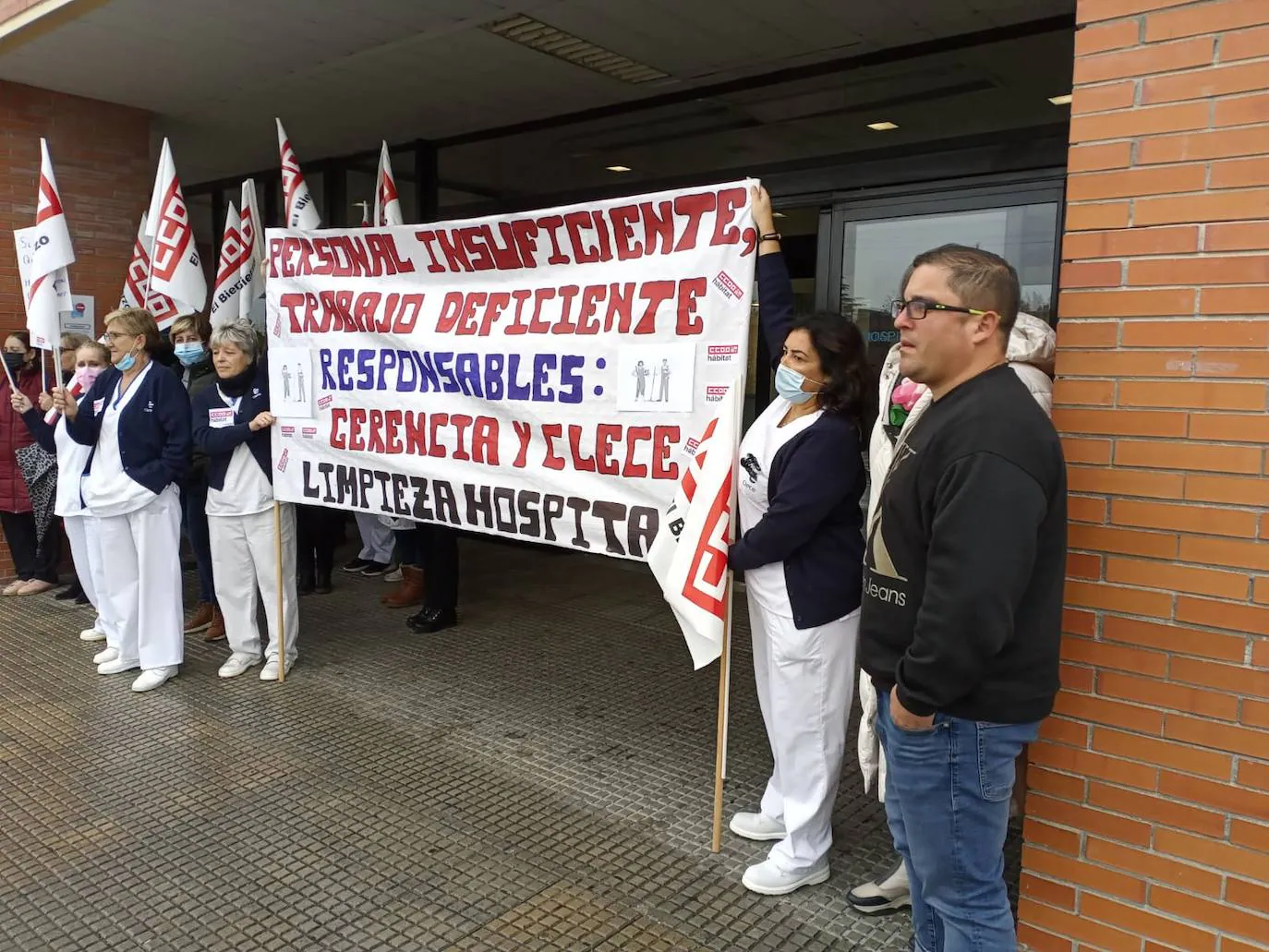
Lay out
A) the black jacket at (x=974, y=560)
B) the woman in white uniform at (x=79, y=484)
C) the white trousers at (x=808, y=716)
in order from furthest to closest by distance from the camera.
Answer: the woman in white uniform at (x=79, y=484)
the white trousers at (x=808, y=716)
the black jacket at (x=974, y=560)

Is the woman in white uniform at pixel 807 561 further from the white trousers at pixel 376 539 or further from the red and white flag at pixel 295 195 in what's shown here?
the white trousers at pixel 376 539

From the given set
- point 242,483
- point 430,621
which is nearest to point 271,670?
point 242,483

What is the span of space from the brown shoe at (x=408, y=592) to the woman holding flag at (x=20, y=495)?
2.71 m

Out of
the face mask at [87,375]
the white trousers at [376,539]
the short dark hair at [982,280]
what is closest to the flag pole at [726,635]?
the short dark hair at [982,280]

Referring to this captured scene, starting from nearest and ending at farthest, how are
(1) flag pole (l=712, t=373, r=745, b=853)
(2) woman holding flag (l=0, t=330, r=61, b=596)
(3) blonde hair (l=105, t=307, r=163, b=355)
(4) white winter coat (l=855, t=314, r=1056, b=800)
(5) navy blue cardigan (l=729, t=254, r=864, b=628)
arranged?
(4) white winter coat (l=855, t=314, r=1056, b=800)
(5) navy blue cardigan (l=729, t=254, r=864, b=628)
(1) flag pole (l=712, t=373, r=745, b=853)
(3) blonde hair (l=105, t=307, r=163, b=355)
(2) woman holding flag (l=0, t=330, r=61, b=596)

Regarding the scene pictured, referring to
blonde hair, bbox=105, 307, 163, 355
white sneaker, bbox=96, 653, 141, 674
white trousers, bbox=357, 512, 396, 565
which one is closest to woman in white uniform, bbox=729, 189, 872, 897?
blonde hair, bbox=105, 307, 163, 355

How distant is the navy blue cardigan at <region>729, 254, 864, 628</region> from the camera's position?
2.96 metres

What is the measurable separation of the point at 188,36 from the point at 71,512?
3.24m

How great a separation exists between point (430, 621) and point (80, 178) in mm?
4873

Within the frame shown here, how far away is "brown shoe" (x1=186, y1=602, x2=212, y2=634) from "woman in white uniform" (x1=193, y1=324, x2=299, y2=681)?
0.95 meters

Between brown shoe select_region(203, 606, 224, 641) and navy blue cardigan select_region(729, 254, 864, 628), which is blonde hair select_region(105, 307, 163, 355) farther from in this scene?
navy blue cardigan select_region(729, 254, 864, 628)

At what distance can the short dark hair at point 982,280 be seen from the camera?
2.04m

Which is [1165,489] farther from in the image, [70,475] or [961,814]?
[70,475]

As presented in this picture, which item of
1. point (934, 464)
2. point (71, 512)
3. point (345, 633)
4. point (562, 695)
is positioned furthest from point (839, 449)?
point (71, 512)
